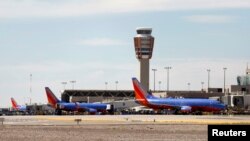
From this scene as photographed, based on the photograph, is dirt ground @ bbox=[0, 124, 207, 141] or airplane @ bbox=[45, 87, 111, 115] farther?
airplane @ bbox=[45, 87, 111, 115]

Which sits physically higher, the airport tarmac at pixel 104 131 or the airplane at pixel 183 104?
the airplane at pixel 183 104

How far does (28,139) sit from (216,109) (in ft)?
403

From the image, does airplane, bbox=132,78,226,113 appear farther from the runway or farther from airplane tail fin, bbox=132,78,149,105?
the runway

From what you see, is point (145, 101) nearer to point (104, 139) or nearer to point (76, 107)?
point (76, 107)

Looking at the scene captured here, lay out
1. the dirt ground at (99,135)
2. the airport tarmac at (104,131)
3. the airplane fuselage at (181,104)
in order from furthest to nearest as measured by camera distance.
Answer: the airplane fuselage at (181,104)
the airport tarmac at (104,131)
the dirt ground at (99,135)

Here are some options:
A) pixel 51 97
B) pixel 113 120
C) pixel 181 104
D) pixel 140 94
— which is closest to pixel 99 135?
pixel 113 120

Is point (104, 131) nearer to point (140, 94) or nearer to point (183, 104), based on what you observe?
point (183, 104)

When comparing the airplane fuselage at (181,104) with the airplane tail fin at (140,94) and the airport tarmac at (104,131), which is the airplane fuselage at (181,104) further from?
the airport tarmac at (104,131)

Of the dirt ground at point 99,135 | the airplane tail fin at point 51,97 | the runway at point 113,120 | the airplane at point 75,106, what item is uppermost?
the airplane tail fin at point 51,97

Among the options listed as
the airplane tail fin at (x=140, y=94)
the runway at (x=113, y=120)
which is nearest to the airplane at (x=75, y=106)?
the airplane tail fin at (x=140, y=94)

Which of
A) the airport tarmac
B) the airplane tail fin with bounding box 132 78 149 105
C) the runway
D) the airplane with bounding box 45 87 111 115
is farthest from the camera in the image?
the airplane with bounding box 45 87 111 115

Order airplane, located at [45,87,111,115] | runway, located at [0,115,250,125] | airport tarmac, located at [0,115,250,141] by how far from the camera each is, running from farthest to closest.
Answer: airplane, located at [45,87,111,115], runway, located at [0,115,250,125], airport tarmac, located at [0,115,250,141]

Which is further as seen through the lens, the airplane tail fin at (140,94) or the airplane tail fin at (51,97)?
the airplane tail fin at (51,97)

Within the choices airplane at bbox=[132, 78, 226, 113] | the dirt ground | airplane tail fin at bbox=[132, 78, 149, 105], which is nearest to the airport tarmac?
the dirt ground
